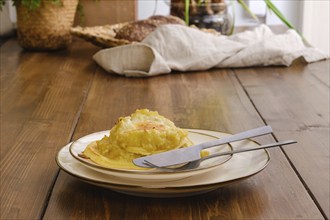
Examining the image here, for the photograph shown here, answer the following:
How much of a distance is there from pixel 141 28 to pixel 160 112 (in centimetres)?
73

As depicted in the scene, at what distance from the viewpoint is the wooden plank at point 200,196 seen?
84 cm

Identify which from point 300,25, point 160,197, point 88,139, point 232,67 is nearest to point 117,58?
point 232,67

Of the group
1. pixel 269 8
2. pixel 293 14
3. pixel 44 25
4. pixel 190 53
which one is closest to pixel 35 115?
pixel 190 53

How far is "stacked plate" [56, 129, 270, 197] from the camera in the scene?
0.85 m

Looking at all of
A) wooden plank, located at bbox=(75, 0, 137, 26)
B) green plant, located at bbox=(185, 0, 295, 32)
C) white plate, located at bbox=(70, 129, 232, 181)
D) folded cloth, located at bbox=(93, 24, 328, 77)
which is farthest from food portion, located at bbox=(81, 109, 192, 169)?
wooden plank, located at bbox=(75, 0, 137, 26)

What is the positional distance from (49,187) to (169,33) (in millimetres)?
1078

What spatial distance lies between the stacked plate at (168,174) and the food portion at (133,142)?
0.02 meters

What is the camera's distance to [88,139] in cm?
98

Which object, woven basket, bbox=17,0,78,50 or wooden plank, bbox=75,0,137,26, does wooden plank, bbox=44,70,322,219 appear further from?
wooden plank, bbox=75,0,137,26

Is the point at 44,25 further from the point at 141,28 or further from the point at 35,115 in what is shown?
the point at 35,115

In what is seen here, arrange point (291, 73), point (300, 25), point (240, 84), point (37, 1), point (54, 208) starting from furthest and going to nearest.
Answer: point (300, 25), point (37, 1), point (291, 73), point (240, 84), point (54, 208)

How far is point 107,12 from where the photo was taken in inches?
98.2

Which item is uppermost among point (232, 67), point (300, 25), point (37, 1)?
point (37, 1)

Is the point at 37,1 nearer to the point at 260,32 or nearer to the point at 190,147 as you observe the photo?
the point at 260,32
